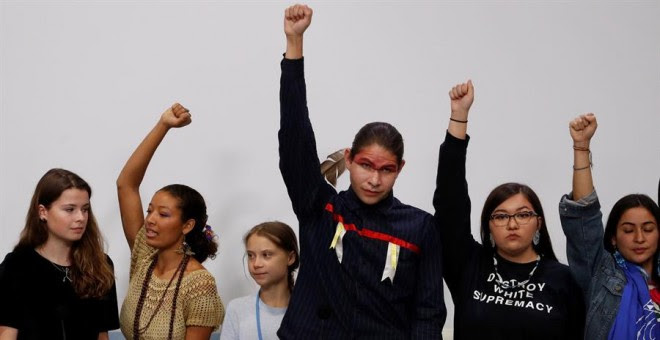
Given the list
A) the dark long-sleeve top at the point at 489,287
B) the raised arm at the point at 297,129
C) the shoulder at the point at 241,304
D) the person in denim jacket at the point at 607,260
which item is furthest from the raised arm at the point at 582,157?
the shoulder at the point at 241,304

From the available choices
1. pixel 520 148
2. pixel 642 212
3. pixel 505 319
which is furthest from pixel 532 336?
pixel 520 148

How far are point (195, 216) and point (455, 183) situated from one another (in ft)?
2.64

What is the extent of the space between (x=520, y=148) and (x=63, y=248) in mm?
1592

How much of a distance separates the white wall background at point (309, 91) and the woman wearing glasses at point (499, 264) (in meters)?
0.67

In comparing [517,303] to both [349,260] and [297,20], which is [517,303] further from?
[297,20]

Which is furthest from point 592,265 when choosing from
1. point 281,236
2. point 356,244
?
point 281,236

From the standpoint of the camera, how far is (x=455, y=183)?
2.16 metres

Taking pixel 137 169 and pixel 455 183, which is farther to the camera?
pixel 137 169

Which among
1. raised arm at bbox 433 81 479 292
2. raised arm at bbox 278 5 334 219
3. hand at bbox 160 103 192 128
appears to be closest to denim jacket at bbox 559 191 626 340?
raised arm at bbox 433 81 479 292

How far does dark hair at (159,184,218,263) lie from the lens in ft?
8.15

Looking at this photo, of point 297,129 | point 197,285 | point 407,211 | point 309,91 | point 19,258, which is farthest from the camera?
point 309,91

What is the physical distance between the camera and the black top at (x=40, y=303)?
88.2 inches

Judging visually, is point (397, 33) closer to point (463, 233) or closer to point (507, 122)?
point (507, 122)

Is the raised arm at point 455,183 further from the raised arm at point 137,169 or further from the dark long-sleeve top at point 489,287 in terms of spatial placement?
the raised arm at point 137,169
